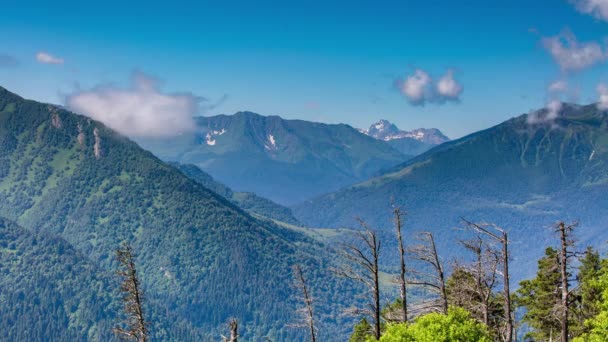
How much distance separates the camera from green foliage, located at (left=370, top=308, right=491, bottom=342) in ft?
124

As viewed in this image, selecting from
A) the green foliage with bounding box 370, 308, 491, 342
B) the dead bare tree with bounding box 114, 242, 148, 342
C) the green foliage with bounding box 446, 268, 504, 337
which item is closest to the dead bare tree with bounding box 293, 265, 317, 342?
the green foliage with bounding box 370, 308, 491, 342

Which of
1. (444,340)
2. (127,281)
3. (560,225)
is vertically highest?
(560,225)

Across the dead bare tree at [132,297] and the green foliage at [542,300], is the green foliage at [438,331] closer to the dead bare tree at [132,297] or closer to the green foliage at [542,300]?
the dead bare tree at [132,297]

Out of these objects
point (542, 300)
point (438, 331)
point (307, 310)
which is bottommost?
point (438, 331)

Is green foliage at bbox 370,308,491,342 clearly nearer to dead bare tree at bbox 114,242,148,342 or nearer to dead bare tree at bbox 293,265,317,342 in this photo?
dead bare tree at bbox 293,265,317,342

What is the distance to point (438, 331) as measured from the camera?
1513 inches

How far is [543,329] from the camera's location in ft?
220

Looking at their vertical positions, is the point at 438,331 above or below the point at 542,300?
below

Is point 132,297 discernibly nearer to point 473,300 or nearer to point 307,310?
point 307,310

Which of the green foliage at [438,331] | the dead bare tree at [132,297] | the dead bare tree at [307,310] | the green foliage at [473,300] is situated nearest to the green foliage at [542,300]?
the green foliage at [473,300]

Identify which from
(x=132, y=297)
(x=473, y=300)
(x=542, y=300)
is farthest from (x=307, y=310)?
(x=542, y=300)

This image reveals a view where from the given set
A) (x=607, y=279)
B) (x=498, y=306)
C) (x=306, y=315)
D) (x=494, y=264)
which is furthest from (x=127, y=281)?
(x=498, y=306)

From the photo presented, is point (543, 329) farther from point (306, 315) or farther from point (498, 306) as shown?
point (306, 315)

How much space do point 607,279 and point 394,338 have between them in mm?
13121
